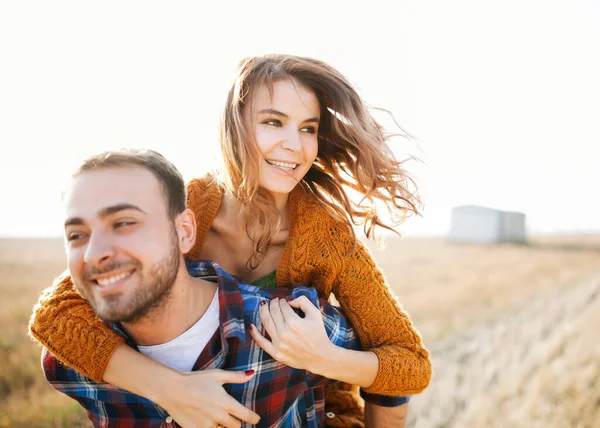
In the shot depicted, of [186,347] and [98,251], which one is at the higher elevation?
[98,251]

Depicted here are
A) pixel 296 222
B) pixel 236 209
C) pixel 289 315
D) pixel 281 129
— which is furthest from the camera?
pixel 236 209

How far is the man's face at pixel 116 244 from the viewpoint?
2.13 m

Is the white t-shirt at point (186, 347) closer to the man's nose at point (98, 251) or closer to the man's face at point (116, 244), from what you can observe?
the man's face at point (116, 244)

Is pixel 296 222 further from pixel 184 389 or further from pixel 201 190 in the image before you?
pixel 184 389

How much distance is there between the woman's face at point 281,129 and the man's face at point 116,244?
87cm

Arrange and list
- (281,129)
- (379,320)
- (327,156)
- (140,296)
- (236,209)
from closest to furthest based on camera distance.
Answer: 1. (140,296)
2. (379,320)
3. (281,129)
4. (236,209)
5. (327,156)

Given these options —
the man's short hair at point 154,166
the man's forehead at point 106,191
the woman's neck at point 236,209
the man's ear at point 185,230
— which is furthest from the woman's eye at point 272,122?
the man's forehead at point 106,191

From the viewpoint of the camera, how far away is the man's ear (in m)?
2.44

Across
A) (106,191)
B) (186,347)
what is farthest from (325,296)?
(106,191)

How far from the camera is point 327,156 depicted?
11.4 ft

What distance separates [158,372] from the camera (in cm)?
229

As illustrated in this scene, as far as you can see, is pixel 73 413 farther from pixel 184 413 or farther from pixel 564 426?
pixel 564 426

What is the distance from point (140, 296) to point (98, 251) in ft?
0.87

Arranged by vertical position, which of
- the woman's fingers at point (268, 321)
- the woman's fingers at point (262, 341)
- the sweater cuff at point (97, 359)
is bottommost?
the sweater cuff at point (97, 359)
